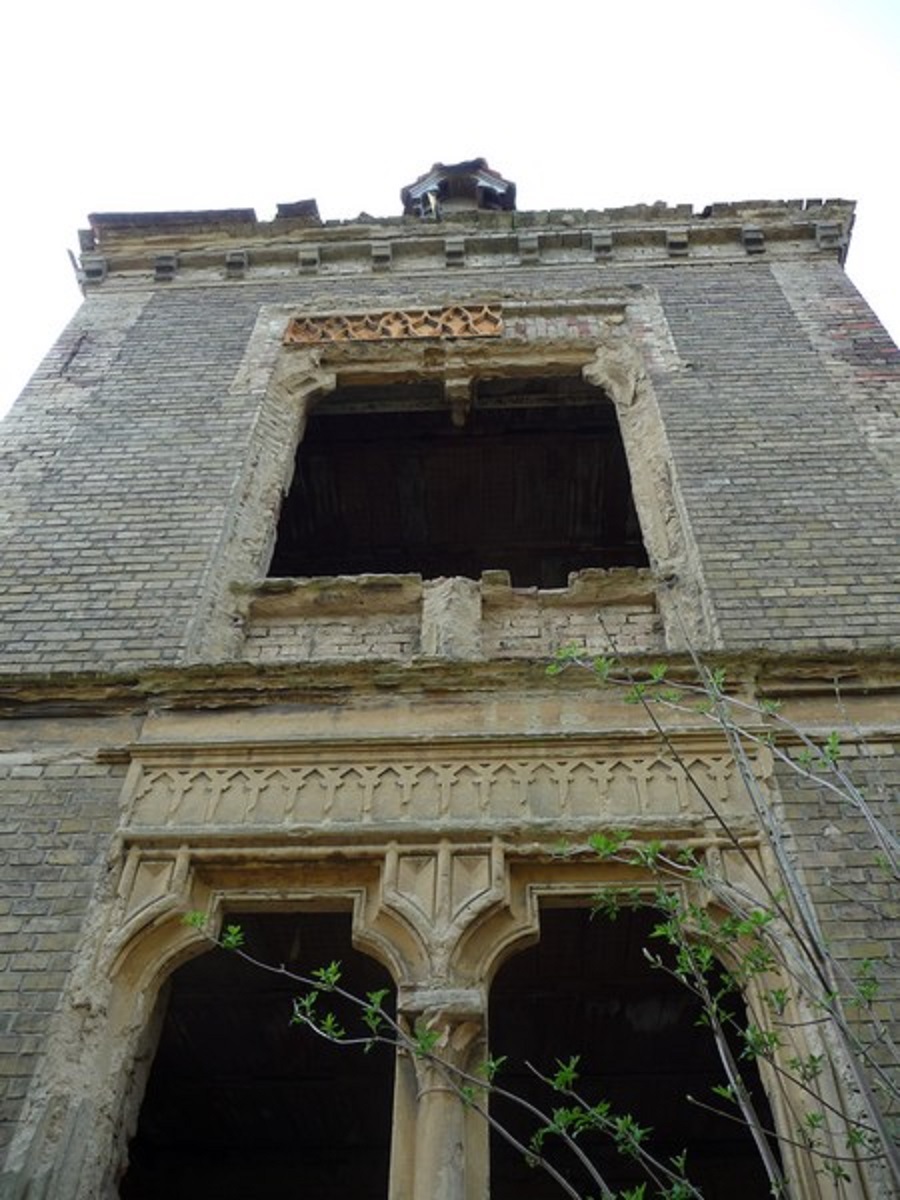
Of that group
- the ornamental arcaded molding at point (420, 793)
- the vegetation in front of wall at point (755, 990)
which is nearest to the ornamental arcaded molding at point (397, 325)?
the vegetation in front of wall at point (755, 990)

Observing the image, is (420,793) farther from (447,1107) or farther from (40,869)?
(40,869)

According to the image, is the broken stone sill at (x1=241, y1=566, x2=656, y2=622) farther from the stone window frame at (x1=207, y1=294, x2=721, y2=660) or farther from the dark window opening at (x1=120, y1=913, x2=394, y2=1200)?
the dark window opening at (x1=120, y1=913, x2=394, y2=1200)

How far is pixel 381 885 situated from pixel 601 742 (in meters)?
1.15

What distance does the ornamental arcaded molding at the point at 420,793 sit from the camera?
15.5 ft

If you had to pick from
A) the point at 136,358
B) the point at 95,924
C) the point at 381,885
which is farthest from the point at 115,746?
the point at 136,358

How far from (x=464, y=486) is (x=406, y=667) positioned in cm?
507

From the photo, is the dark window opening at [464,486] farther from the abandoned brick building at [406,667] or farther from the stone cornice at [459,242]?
the stone cornice at [459,242]

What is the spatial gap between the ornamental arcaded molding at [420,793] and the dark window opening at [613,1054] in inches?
51.3

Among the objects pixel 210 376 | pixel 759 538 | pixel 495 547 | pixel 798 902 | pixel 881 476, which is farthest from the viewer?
pixel 495 547

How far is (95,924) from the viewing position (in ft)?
14.7

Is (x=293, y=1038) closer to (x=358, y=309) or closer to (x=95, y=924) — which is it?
(x=95, y=924)

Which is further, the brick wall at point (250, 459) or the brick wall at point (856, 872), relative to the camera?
the brick wall at point (250, 459)

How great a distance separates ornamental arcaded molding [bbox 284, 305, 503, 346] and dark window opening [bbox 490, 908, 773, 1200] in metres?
4.69

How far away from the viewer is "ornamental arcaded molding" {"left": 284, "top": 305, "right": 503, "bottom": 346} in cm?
863
